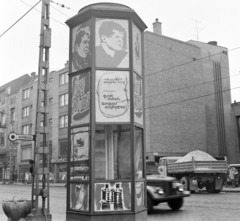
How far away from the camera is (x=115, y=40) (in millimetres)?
8500

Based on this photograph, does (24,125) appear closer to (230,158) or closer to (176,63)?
(176,63)

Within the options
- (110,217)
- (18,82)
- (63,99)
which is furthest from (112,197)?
(18,82)

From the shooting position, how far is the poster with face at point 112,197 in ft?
25.7

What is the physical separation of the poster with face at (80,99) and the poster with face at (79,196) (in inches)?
55.5

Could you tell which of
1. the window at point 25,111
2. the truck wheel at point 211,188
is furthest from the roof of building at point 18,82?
the truck wheel at point 211,188

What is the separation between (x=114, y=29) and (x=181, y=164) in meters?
15.5

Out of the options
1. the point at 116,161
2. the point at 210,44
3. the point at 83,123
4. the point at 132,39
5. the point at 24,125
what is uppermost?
the point at 210,44

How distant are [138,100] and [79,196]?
2541 mm

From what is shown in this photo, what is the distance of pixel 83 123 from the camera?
8312mm

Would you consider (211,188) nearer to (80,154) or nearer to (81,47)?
(80,154)

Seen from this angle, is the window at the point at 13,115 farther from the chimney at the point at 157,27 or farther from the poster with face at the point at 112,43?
the poster with face at the point at 112,43

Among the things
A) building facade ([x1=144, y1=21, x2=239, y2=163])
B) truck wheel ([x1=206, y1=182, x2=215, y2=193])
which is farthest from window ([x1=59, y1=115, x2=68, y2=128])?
truck wheel ([x1=206, y1=182, x2=215, y2=193])

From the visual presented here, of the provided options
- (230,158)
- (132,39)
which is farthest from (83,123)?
(230,158)

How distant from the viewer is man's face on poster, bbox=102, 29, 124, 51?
333 inches
